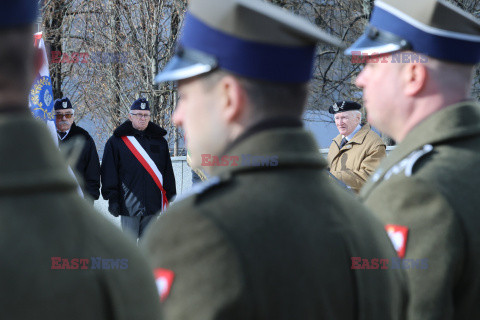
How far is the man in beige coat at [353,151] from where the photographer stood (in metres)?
7.01

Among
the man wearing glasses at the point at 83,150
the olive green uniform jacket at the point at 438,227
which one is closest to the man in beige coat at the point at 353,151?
the man wearing glasses at the point at 83,150

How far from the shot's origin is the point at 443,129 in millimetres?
2463

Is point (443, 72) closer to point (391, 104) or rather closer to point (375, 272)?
point (391, 104)

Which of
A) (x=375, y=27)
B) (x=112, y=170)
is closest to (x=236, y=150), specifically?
(x=375, y=27)

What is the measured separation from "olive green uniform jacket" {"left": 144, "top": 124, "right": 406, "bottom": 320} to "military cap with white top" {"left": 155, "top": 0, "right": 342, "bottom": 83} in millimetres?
138

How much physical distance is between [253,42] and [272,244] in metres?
0.44

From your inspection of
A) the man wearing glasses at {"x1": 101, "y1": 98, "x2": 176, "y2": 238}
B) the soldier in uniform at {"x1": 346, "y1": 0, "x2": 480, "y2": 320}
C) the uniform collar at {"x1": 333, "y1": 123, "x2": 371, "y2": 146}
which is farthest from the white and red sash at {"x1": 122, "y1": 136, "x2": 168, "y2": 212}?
the soldier in uniform at {"x1": 346, "y1": 0, "x2": 480, "y2": 320}

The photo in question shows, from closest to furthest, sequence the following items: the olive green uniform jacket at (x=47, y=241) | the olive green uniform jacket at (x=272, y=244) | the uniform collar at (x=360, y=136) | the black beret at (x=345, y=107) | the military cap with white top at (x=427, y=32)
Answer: the olive green uniform jacket at (x=47, y=241) → the olive green uniform jacket at (x=272, y=244) → the military cap with white top at (x=427, y=32) → the uniform collar at (x=360, y=136) → the black beret at (x=345, y=107)

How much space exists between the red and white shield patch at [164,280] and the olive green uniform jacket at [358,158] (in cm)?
543

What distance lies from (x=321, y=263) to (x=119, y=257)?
468mm

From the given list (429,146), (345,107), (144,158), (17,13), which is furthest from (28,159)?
(144,158)

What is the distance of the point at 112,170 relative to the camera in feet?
28.7
